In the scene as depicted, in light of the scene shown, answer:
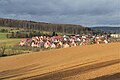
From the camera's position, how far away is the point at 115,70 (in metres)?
9.39

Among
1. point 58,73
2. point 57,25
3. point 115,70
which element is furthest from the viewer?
point 57,25

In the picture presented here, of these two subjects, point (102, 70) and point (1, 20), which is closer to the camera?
point (102, 70)

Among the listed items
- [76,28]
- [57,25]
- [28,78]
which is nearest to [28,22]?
[57,25]

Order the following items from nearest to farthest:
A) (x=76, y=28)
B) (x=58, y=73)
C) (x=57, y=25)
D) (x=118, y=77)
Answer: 1. (x=118, y=77)
2. (x=58, y=73)
3. (x=76, y=28)
4. (x=57, y=25)

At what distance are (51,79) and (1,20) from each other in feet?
337

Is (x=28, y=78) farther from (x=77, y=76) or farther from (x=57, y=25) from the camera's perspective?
(x=57, y=25)

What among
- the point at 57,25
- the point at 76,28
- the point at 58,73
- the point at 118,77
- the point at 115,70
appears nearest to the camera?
the point at 118,77

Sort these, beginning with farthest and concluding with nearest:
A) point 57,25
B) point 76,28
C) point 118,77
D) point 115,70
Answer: point 57,25, point 76,28, point 115,70, point 118,77

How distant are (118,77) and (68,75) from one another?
1.93 metres

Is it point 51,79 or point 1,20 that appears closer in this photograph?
point 51,79

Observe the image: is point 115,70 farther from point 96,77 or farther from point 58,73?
point 58,73

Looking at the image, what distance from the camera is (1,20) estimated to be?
363ft

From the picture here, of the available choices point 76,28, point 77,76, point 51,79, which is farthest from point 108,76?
point 76,28

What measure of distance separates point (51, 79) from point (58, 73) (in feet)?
3.15
